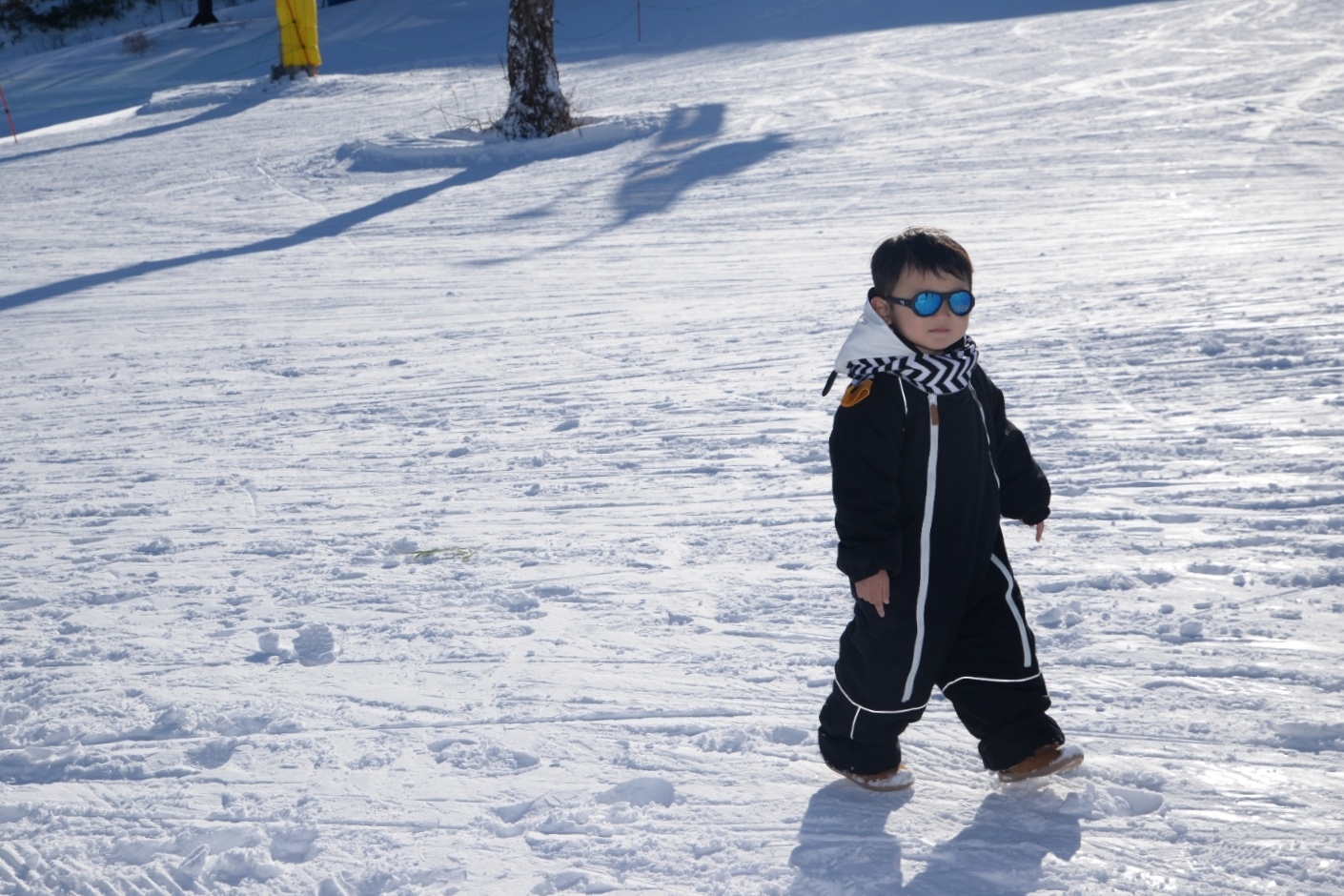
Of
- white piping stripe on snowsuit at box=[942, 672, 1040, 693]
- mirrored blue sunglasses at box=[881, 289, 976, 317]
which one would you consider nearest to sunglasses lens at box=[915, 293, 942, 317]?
mirrored blue sunglasses at box=[881, 289, 976, 317]

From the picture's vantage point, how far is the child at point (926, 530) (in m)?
2.30

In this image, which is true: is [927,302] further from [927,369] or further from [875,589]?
[875,589]

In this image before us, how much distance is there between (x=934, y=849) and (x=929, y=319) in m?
1.10

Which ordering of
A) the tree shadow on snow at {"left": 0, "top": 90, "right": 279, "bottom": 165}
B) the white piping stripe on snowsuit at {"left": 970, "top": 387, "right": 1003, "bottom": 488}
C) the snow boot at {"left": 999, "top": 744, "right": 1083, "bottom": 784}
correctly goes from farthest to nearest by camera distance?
1. the tree shadow on snow at {"left": 0, "top": 90, "right": 279, "bottom": 165}
2. the snow boot at {"left": 999, "top": 744, "right": 1083, "bottom": 784}
3. the white piping stripe on snowsuit at {"left": 970, "top": 387, "right": 1003, "bottom": 488}

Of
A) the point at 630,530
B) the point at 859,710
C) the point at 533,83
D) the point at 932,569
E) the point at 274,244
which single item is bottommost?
the point at 630,530

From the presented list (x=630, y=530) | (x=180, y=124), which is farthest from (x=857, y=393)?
(x=180, y=124)

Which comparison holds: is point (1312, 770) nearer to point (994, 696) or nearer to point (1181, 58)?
point (994, 696)

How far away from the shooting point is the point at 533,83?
13.1 m

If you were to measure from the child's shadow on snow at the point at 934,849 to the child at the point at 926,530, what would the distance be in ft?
0.28

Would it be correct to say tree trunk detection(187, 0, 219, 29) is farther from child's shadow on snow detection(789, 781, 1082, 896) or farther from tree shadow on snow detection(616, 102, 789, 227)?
child's shadow on snow detection(789, 781, 1082, 896)

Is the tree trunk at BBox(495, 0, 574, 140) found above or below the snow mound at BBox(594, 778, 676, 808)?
above

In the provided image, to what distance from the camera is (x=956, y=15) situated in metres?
19.8

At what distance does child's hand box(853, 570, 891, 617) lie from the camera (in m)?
2.29

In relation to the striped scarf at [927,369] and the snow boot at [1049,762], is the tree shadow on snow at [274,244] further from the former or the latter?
the snow boot at [1049,762]
